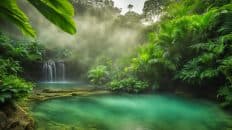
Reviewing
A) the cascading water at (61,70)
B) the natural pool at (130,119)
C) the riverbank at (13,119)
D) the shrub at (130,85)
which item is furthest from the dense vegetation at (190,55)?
the cascading water at (61,70)

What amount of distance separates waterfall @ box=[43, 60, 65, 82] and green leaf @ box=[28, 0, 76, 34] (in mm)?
14040

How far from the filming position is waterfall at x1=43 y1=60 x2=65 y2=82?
579 inches

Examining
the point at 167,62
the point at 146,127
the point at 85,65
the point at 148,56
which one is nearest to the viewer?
the point at 146,127

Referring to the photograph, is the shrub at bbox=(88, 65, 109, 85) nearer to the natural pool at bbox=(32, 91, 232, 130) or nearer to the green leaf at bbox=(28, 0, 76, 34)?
the natural pool at bbox=(32, 91, 232, 130)

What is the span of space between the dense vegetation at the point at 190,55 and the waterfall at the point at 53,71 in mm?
5593

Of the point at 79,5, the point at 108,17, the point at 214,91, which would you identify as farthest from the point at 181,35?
the point at 79,5

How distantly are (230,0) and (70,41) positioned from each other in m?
13.6

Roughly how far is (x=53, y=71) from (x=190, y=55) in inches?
370

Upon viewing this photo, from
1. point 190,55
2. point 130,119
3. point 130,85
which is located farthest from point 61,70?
point 130,119

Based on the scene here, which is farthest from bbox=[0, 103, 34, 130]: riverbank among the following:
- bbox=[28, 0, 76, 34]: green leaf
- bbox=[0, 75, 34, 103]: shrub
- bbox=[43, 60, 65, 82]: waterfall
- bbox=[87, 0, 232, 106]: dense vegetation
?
bbox=[43, 60, 65, 82]: waterfall

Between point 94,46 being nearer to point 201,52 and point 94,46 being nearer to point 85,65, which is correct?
point 85,65

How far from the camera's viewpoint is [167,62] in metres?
8.62

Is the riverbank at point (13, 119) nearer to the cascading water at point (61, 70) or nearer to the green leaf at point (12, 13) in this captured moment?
the green leaf at point (12, 13)

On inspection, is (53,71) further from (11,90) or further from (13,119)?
(13,119)
